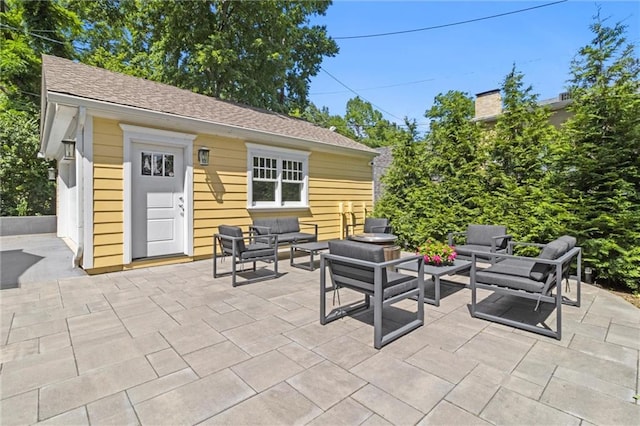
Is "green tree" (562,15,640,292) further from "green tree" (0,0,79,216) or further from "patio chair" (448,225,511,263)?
"green tree" (0,0,79,216)

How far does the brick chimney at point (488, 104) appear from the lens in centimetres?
1170

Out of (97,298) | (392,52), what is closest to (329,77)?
(392,52)

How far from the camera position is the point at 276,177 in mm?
7363

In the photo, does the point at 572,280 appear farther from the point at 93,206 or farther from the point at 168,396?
the point at 93,206

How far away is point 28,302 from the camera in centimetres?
371

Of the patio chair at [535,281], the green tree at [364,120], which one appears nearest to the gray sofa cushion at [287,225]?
the patio chair at [535,281]

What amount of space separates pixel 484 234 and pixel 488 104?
28.1 ft

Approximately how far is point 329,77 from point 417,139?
1087 centimetres

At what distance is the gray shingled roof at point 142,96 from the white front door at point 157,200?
83 centimetres

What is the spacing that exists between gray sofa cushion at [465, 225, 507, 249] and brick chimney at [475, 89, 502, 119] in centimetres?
775

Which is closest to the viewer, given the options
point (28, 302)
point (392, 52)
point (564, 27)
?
point (28, 302)

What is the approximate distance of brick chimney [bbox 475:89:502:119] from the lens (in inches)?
461

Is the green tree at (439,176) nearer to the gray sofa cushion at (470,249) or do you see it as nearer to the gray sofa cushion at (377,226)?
the gray sofa cushion at (377,226)

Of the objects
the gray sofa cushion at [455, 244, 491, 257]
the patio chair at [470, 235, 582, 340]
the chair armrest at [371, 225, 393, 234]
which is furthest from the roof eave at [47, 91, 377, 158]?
the patio chair at [470, 235, 582, 340]
